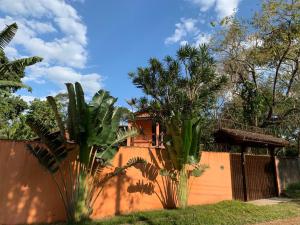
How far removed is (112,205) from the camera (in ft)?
32.9

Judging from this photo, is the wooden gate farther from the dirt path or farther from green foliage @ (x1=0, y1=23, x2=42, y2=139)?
green foliage @ (x1=0, y1=23, x2=42, y2=139)

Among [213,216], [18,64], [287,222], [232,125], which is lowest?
[287,222]

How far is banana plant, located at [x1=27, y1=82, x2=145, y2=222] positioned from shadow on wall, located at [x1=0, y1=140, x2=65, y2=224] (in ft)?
1.19

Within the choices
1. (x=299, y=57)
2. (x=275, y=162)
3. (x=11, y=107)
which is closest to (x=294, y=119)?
(x=299, y=57)

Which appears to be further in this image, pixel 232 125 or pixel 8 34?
pixel 232 125

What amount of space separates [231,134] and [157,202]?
484 cm

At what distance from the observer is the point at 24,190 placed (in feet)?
27.2

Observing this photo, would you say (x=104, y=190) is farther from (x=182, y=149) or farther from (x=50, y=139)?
(x=182, y=149)

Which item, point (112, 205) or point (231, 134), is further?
point (231, 134)

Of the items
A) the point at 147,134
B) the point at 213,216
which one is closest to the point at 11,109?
the point at 147,134

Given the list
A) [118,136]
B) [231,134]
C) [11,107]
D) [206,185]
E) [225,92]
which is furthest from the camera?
[11,107]

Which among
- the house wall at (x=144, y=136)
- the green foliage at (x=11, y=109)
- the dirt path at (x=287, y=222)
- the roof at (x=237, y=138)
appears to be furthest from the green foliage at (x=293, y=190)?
the green foliage at (x=11, y=109)

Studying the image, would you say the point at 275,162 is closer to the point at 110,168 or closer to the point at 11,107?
the point at 110,168

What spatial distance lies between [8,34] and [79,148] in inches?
157
